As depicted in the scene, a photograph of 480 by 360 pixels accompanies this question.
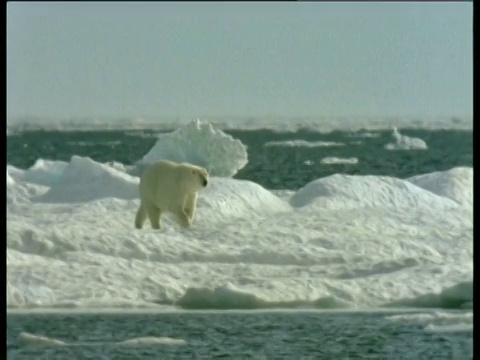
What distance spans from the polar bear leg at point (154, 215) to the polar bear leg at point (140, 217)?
44 millimetres

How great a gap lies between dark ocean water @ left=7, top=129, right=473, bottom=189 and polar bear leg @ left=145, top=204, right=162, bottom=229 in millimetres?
189

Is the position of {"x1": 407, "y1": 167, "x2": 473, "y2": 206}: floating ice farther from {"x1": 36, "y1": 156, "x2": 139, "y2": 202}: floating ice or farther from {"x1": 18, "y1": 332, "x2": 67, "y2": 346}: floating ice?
{"x1": 18, "y1": 332, "x2": 67, "y2": 346}: floating ice

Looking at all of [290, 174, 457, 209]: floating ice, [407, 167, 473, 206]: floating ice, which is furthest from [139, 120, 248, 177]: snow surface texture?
[407, 167, 473, 206]: floating ice

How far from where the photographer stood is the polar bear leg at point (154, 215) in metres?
4.71

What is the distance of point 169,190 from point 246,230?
385mm

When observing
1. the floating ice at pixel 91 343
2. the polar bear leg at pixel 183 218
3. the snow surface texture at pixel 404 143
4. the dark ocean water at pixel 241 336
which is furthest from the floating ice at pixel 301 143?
the floating ice at pixel 91 343

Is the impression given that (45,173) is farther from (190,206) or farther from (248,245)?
(248,245)

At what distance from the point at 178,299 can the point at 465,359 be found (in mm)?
1124

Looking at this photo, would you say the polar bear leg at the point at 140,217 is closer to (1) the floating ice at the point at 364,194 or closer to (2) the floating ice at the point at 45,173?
(2) the floating ice at the point at 45,173

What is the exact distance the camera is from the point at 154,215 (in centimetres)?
473

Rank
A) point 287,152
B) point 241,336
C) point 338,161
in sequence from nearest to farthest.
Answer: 1. point 241,336
2. point 287,152
3. point 338,161

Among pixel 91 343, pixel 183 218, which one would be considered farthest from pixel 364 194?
pixel 91 343

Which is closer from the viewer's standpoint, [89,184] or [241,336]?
[241,336]
